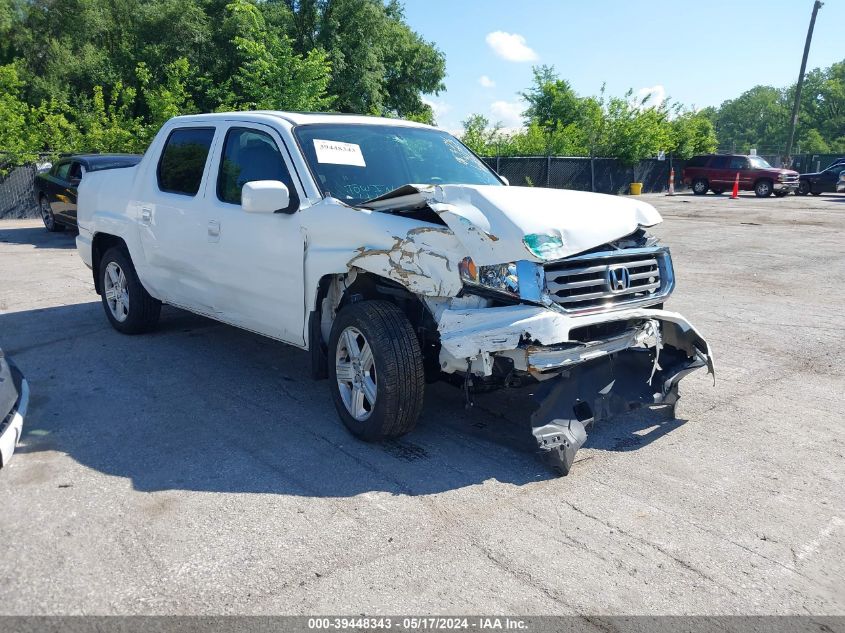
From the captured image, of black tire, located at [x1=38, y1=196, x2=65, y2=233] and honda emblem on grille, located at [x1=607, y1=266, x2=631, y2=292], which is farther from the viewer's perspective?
black tire, located at [x1=38, y1=196, x2=65, y2=233]

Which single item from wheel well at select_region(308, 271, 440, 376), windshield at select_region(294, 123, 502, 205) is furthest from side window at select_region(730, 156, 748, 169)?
wheel well at select_region(308, 271, 440, 376)

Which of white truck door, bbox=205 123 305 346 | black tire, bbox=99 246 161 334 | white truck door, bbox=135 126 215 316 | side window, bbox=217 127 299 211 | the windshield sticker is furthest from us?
black tire, bbox=99 246 161 334

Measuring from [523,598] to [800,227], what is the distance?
17499 millimetres

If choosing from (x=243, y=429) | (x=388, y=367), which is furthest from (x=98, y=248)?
(x=388, y=367)

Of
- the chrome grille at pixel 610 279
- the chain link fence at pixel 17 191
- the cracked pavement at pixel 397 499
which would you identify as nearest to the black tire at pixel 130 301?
the cracked pavement at pixel 397 499

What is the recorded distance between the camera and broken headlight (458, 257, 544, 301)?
382 centimetres

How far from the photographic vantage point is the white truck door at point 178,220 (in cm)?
567

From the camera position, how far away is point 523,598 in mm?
2902

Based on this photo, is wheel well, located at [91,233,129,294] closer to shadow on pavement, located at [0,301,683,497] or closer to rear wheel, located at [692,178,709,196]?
shadow on pavement, located at [0,301,683,497]

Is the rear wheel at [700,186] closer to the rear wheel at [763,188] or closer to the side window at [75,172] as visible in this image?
the rear wheel at [763,188]

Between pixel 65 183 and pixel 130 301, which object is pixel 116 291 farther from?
pixel 65 183

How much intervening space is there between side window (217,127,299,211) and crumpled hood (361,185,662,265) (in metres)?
0.99

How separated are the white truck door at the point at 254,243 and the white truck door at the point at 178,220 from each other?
0.56 ft

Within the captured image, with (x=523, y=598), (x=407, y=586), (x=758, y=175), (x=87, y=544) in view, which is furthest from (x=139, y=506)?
(x=758, y=175)
